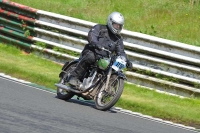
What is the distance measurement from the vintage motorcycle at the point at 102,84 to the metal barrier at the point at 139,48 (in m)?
2.21

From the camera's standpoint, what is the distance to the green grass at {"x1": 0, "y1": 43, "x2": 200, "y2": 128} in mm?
11297

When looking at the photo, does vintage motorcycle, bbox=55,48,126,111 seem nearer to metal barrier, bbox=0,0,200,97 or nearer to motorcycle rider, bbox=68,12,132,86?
motorcycle rider, bbox=68,12,132,86

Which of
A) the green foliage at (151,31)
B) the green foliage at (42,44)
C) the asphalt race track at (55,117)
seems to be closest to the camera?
the asphalt race track at (55,117)

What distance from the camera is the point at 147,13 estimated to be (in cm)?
1675

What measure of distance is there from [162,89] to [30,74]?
8.83 ft

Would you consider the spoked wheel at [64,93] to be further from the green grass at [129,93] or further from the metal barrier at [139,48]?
the metal barrier at [139,48]

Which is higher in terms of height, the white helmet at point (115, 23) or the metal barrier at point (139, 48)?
the white helmet at point (115, 23)

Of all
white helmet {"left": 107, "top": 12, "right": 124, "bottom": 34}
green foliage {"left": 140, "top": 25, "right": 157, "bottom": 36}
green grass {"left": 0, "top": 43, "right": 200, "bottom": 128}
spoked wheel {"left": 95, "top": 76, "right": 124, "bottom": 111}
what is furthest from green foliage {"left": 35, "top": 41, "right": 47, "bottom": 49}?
spoked wheel {"left": 95, "top": 76, "right": 124, "bottom": 111}

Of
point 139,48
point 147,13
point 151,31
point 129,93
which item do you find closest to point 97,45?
point 129,93

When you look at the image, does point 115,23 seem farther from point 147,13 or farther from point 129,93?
point 147,13

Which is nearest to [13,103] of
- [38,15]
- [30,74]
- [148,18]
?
[30,74]

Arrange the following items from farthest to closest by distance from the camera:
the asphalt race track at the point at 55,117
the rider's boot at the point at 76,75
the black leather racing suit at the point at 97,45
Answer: the rider's boot at the point at 76,75
the black leather racing suit at the point at 97,45
the asphalt race track at the point at 55,117

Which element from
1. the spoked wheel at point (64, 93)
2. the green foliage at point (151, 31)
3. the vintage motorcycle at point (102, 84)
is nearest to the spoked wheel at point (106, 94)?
the vintage motorcycle at point (102, 84)

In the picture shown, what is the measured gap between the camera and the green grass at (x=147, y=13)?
15602 mm
